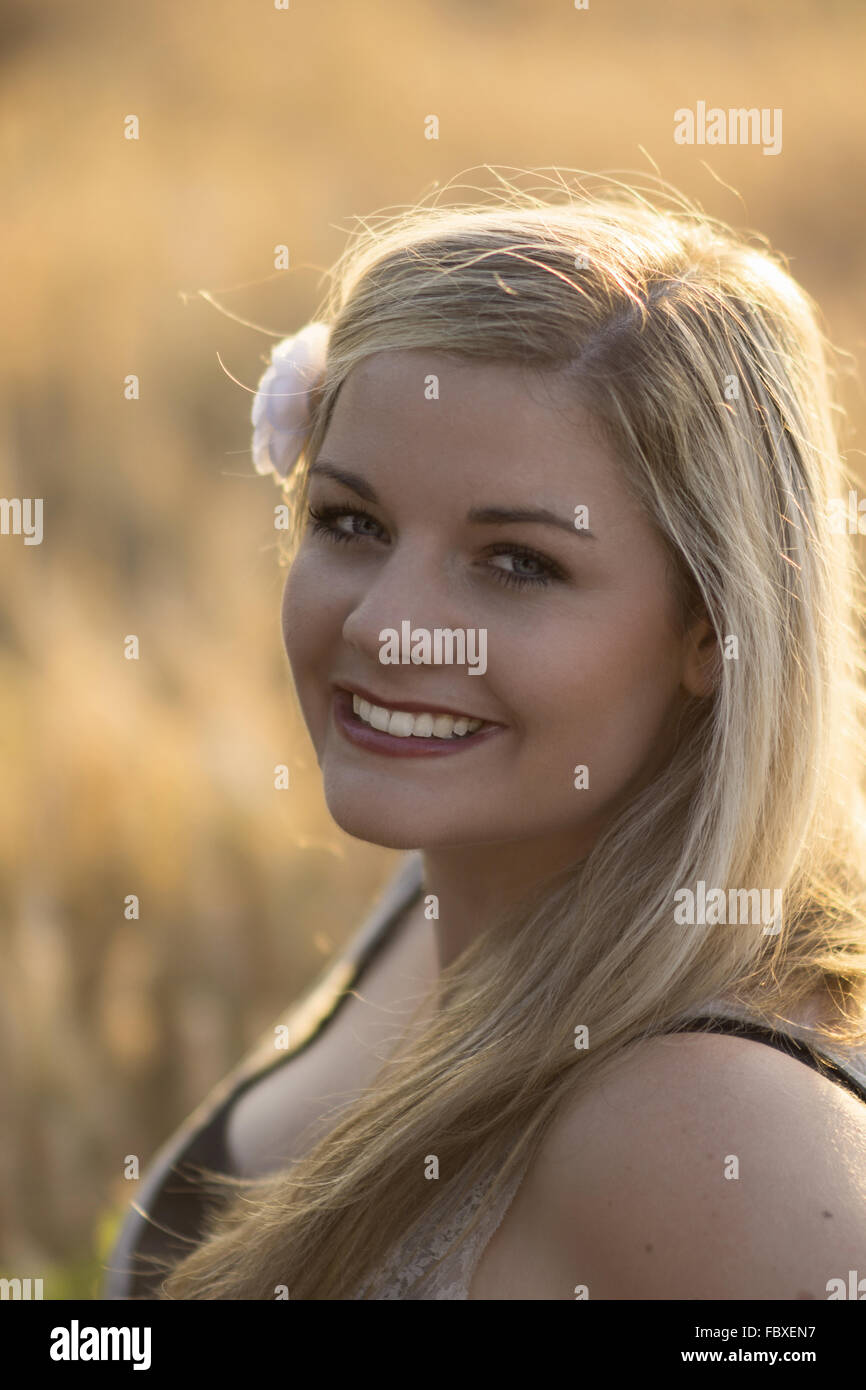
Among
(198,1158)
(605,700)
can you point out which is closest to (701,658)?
(605,700)

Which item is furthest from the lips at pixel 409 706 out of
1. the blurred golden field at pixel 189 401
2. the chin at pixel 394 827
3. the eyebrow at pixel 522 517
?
the blurred golden field at pixel 189 401

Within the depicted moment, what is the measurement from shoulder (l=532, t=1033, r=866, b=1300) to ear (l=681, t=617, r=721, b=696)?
435mm

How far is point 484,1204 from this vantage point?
4.50 feet

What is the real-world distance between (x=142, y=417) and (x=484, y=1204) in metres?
4.75

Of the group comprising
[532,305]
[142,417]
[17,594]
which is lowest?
[532,305]

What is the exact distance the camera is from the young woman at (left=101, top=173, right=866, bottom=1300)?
4.62ft

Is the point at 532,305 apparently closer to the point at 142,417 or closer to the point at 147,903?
the point at 147,903

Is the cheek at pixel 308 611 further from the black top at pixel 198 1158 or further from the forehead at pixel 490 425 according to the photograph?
the black top at pixel 198 1158

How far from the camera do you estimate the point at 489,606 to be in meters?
1.47

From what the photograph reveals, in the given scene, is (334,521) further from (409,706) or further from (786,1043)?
(786,1043)

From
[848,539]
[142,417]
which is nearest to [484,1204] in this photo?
[848,539]

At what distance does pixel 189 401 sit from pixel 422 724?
4.54 meters

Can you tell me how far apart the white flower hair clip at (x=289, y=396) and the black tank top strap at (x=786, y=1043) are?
39.3 inches

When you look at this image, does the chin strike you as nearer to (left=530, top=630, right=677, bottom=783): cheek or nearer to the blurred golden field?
(left=530, top=630, right=677, bottom=783): cheek
